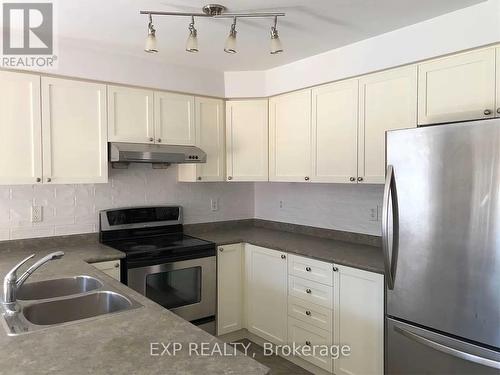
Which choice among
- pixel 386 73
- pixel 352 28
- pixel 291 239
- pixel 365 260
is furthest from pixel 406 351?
pixel 352 28

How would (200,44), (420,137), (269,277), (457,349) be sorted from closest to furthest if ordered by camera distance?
(457,349), (420,137), (200,44), (269,277)

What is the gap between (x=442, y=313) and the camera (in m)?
1.85

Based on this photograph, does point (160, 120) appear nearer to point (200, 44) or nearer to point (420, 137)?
point (200, 44)

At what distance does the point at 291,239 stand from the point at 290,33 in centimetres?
166

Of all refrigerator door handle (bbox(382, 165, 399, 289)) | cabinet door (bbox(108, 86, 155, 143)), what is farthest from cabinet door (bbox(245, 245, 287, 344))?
cabinet door (bbox(108, 86, 155, 143))

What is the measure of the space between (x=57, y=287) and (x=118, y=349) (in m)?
1.02

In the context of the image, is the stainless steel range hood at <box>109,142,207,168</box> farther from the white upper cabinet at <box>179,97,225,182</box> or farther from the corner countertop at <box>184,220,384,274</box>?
the corner countertop at <box>184,220,384,274</box>

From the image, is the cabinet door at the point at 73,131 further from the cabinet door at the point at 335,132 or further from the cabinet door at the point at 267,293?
the cabinet door at the point at 335,132

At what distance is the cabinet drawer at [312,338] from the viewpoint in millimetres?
2621

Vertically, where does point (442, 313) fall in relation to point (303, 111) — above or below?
below

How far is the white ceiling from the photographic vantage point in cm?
208

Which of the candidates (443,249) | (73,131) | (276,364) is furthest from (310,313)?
(73,131)

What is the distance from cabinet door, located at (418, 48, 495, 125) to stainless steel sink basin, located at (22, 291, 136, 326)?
1.99m

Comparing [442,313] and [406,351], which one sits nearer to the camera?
[442,313]
